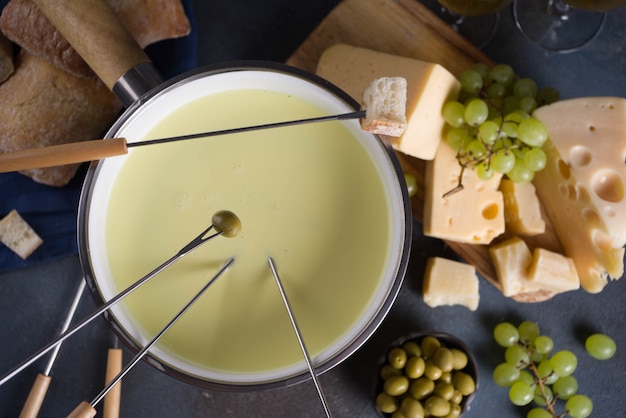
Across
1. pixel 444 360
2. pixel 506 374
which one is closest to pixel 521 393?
pixel 506 374

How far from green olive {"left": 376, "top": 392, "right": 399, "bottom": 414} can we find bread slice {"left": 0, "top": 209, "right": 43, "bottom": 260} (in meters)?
0.67

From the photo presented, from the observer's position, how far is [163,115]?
0.87 metres

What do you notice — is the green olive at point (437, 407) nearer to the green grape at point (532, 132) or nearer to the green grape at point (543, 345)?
the green grape at point (543, 345)

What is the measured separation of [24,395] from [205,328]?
50cm

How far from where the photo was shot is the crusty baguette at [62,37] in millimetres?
958

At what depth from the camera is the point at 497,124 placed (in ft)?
3.37

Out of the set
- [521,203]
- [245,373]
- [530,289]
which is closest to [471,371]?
[530,289]

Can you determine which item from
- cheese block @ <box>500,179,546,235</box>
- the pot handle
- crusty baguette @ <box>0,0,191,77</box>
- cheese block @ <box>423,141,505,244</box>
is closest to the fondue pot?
the pot handle

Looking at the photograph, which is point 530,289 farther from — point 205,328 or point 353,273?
point 205,328

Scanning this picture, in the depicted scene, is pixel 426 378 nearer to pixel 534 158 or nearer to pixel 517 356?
pixel 517 356

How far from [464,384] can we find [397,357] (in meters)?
0.12

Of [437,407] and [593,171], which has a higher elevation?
[593,171]

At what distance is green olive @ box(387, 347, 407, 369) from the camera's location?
3.47 ft

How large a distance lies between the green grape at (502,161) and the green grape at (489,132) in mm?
24
